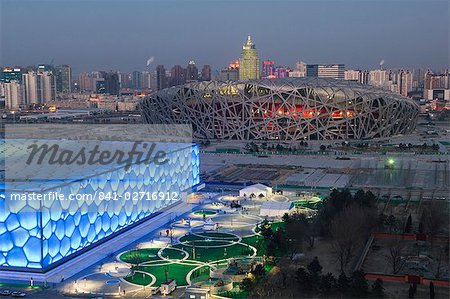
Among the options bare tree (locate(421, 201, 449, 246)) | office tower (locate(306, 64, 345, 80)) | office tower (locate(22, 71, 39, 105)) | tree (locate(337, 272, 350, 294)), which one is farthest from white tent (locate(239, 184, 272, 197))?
office tower (locate(306, 64, 345, 80))

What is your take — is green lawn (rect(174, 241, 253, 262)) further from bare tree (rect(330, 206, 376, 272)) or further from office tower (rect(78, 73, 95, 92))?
office tower (rect(78, 73, 95, 92))

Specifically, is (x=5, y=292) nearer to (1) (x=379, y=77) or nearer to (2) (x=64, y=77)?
(1) (x=379, y=77)

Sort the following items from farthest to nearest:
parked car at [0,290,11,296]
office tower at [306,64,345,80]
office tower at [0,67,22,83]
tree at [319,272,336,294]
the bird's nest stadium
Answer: office tower at [306,64,345,80]
office tower at [0,67,22,83]
the bird's nest stadium
parked car at [0,290,11,296]
tree at [319,272,336,294]

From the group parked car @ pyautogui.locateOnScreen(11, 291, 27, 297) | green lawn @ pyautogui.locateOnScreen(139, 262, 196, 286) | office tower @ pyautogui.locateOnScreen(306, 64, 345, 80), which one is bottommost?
green lawn @ pyautogui.locateOnScreen(139, 262, 196, 286)

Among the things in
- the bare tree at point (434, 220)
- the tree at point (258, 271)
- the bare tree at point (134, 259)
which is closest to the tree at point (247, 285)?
the tree at point (258, 271)

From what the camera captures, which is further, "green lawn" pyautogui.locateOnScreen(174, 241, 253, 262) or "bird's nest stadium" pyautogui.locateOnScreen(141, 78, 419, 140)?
"bird's nest stadium" pyautogui.locateOnScreen(141, 78, 419, 140)

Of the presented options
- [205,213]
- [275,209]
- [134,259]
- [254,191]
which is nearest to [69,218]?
[134,259]

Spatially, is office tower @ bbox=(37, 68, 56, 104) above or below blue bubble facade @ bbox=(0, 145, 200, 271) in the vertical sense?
above
